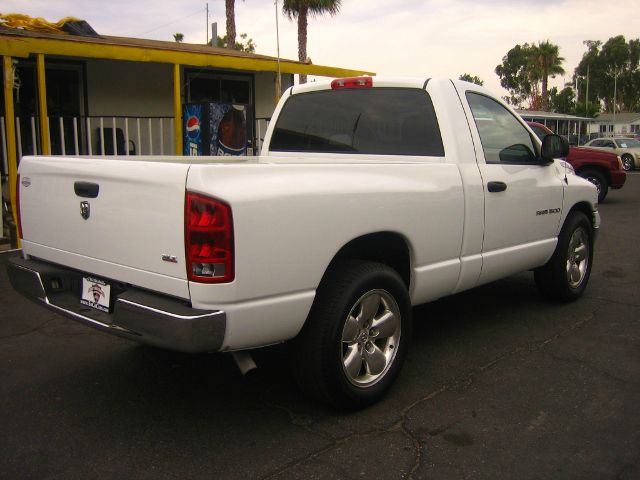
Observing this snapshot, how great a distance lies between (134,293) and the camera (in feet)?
9.70

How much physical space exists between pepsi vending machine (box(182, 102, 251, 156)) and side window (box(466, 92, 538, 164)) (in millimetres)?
6436

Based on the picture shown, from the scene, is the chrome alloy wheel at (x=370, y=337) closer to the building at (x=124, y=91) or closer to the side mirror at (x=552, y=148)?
the side mirror at (x=552, y=148)

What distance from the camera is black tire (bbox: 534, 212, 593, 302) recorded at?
5.28 metres

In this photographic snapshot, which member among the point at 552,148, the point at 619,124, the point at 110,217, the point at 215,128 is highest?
the point at 619,124

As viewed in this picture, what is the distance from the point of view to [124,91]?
11.9 metres

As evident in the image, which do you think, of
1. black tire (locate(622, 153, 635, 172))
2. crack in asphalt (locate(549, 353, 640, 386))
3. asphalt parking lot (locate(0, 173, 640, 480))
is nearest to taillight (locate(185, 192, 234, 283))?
asphalt parking lot (locate(0, 173, 640, 480))

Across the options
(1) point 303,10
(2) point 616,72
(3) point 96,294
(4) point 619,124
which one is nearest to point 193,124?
(3) point 96,294

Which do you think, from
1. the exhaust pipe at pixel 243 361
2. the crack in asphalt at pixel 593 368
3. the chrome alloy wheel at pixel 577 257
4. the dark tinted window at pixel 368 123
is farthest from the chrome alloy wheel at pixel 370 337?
the chrome alloy wheel at pixel 577 257

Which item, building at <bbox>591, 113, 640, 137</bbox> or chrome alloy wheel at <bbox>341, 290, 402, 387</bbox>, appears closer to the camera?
chrome alloy wheel at <bbox>341, 290, 402, 387</bbox>

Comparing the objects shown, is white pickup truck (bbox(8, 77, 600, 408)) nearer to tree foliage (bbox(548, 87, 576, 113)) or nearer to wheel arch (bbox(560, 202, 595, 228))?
wheel arch (bbox(560, 202, 595, 228))

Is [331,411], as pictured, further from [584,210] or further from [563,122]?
[563,122]

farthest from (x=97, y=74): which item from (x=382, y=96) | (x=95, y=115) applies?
(x=382, y=96)

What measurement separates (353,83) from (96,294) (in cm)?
232

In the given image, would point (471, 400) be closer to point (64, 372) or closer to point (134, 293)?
point (134, 293)
